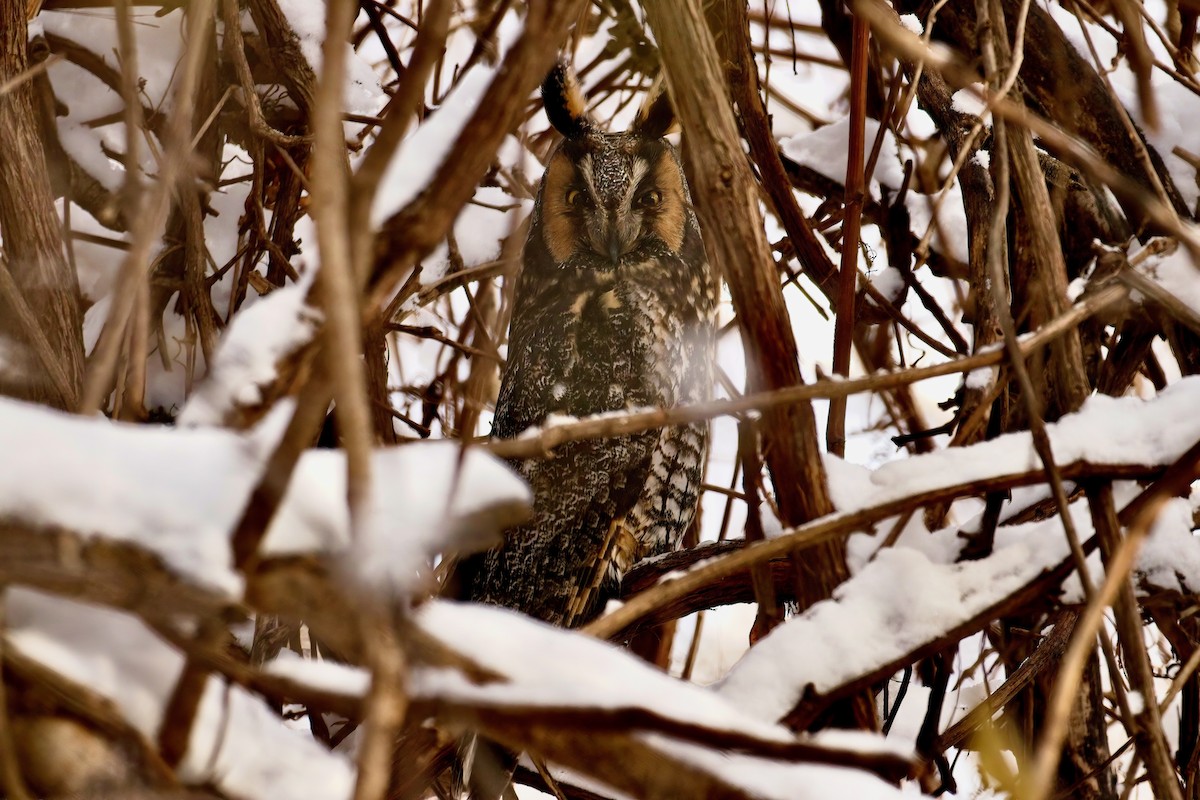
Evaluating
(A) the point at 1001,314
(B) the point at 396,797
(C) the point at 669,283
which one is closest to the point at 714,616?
(C) the point at 669,283

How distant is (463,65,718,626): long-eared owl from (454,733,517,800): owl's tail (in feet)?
1.45

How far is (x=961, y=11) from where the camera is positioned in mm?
1670

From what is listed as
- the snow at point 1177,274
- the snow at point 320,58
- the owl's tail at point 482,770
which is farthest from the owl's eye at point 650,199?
the snow at point 1177,274

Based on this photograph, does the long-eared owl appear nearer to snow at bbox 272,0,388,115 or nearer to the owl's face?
the owl's face

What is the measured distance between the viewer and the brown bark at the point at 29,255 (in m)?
1.29

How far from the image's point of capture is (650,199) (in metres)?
2.27

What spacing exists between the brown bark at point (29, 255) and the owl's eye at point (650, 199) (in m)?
1.19

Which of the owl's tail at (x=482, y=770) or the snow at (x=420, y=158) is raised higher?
the snow at (x=420, y=158)

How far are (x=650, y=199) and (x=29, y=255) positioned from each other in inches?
49.4

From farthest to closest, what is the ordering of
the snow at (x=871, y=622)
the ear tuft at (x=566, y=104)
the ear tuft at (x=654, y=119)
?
the ear tuft at (x=654, y=119) < the ear tuft at (x=566, y=104) < the snow at (x=871, y=622)

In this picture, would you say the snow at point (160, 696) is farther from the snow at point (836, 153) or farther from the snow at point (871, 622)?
the snow at point (836, 153)

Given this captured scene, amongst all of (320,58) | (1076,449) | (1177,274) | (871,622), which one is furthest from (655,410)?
(320,58)

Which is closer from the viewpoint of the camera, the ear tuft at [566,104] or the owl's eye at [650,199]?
the ear tuft at [566,104]

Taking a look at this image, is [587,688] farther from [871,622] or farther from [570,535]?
[570,535]
